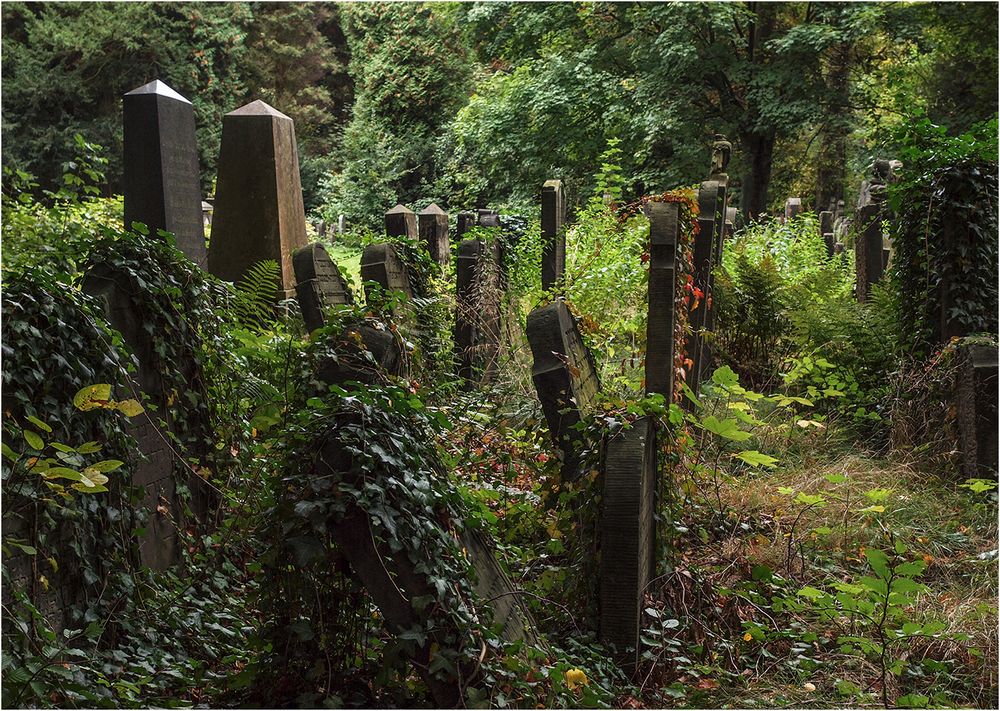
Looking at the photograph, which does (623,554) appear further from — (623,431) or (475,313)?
(475,313)

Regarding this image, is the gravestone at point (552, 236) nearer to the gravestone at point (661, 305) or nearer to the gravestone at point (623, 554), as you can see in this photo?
the gravestone at point (661, 305)

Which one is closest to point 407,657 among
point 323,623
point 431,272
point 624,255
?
point 323,623

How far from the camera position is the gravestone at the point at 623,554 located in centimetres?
389

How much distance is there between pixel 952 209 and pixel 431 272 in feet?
15.5

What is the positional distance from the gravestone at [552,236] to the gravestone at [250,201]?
2.72m

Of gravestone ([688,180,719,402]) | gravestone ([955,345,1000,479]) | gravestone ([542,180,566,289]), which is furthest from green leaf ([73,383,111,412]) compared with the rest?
gravestone ([542,180,566,289])

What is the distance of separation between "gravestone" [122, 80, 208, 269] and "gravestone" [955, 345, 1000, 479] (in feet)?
18.5

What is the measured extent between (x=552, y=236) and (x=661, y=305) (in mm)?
4813

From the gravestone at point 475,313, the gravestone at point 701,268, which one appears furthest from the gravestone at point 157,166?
the gravestone at point 701,268

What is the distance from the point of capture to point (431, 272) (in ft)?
30.7

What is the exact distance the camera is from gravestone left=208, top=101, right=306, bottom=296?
9.72 m

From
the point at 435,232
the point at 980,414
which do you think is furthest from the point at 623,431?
the point at 435,232

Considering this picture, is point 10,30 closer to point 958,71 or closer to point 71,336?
point 958,71

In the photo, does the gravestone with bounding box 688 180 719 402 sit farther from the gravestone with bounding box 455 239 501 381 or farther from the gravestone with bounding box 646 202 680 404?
the gravestone with bounding box 455 239 501 381
